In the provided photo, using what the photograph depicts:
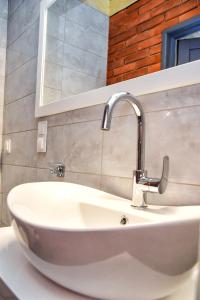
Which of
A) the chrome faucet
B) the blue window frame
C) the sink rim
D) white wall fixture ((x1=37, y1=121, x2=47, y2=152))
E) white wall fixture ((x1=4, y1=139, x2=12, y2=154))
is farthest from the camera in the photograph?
white wall fixture ((x1=4, y1=139, x2=12, y2=154))

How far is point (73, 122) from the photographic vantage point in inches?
41.5

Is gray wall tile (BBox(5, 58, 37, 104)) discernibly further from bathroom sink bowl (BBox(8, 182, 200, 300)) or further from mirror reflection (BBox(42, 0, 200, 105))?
bathroom sink bowl (BBox(8, 182, 200, 300))

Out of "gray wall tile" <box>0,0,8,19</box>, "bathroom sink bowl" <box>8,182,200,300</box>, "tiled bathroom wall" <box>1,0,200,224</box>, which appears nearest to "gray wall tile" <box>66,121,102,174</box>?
"tiled bathroom wall" <box>1,0,200,224</box>

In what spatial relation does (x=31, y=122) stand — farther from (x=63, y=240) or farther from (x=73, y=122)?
(x=63, y=240)

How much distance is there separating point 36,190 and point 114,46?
687 millimetres

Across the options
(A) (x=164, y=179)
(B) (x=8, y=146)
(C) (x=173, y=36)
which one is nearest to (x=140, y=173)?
(A) (x=164, y=179)

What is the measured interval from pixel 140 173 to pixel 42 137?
0.75 m

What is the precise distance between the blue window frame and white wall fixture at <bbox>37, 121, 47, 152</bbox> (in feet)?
2.31

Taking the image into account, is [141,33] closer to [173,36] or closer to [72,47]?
[173,36]

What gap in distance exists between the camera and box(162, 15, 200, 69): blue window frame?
74 cm

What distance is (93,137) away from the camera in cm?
94

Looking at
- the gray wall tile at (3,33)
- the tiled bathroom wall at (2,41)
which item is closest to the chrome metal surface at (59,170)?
the tiled bathroom wall at (2,41)

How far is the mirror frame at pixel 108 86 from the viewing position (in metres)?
0.63

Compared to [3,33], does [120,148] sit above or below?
below
